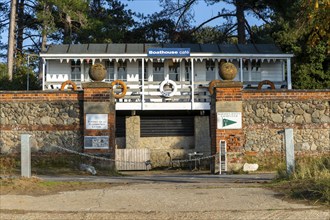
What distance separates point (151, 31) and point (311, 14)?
25067 millimetres

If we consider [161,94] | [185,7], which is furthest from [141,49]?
→ [185,7]

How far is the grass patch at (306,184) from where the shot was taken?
7184mm

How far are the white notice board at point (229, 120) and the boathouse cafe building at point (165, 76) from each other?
5824 millimetres

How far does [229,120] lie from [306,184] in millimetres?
5962

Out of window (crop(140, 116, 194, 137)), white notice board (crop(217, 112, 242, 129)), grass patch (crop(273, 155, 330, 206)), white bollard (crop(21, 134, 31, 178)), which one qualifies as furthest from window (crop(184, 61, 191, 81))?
white bollard (crop(21, 134, 31, 178))

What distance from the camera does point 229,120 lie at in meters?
14.1

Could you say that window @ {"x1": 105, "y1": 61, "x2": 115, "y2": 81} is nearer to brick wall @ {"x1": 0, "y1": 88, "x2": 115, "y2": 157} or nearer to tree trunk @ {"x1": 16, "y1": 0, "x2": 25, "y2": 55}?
brick wall @ {"x1": 0, "y1": 88, "x2": 115, "y2": 157}

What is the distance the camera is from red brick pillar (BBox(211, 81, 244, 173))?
14.0 m

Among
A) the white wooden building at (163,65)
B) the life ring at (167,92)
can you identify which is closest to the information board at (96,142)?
the white wooden building at (163,65)

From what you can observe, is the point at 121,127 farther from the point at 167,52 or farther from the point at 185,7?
the point at 185,7

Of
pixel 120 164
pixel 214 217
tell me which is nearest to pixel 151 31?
pixel 120 164

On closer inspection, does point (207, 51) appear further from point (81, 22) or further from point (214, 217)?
point (214, 217)

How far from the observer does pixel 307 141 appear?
14.6 m

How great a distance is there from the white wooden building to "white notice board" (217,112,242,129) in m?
7.45
